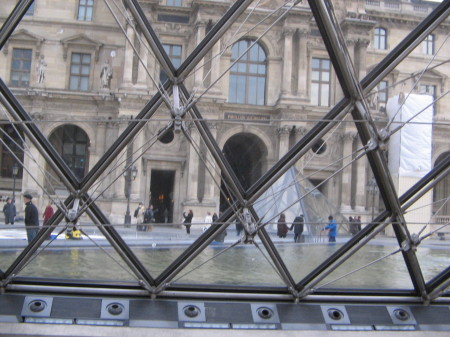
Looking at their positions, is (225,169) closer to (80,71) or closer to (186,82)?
(186,82)

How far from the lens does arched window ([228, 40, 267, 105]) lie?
35.4 meters

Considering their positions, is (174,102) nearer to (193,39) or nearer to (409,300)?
(409,300)

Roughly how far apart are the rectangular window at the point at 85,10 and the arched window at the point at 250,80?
1039 cm

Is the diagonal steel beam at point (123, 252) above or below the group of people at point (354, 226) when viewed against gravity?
below

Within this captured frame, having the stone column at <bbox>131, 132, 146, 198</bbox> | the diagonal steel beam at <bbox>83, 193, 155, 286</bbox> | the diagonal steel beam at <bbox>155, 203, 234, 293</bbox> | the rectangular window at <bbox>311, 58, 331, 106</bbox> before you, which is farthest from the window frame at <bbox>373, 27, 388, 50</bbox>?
the diagonal steel beam at <bbox>83, 193, 155, 286</bbox>

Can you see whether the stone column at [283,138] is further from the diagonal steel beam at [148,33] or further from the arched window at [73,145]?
the diagonal steel beam at [148,33]

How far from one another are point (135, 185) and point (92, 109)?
6084 millimetres

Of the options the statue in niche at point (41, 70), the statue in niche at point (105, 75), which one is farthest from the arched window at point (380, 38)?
the statue in niche at point (41, 70)

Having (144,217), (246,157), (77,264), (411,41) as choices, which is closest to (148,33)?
(411,41)

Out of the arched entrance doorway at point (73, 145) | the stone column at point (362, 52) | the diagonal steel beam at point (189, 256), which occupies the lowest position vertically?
the diagonal steel beam at point (189, 256)

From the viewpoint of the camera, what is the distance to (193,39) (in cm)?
3434

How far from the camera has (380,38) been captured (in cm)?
3884

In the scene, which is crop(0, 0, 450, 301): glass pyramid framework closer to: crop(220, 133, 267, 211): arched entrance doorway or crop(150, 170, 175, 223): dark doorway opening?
crop(220, 133, 267, 211): arched entrance doorway

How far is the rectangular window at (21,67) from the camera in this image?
3444 centimetres
